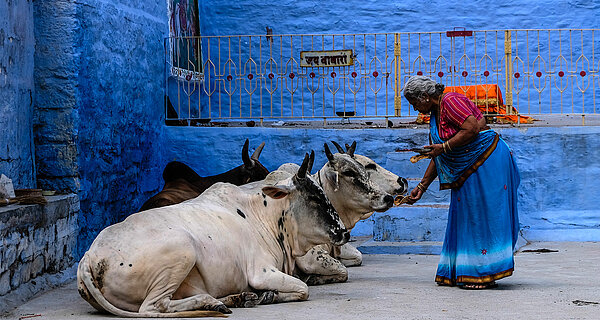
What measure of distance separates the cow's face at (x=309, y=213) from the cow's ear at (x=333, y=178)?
27.0 inches

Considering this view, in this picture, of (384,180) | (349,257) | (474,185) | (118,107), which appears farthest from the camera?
(118,107)

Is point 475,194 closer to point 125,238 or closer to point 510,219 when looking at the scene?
point 510,219

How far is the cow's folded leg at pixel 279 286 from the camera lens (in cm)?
571

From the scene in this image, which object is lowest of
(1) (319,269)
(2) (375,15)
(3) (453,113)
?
(1) (319,269)

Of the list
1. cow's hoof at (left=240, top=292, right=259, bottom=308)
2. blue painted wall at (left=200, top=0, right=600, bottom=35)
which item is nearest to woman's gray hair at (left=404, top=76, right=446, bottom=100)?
cow's hoof at (left=240, top=292, right=259, bottom=308)

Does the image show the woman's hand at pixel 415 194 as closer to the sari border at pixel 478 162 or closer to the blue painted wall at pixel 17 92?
the sari border at pixel 478 162

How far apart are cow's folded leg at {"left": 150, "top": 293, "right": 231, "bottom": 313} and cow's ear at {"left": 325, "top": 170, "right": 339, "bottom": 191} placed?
1814 mm

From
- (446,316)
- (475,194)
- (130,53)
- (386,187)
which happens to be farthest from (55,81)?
(446,316)

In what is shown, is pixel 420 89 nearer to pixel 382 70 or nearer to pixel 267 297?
pixel 267 297

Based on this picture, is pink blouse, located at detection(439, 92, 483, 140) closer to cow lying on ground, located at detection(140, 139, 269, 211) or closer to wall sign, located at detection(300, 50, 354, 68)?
cow lying on ground, located at detection(140, 139, 269, 211)

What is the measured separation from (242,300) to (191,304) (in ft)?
1.55

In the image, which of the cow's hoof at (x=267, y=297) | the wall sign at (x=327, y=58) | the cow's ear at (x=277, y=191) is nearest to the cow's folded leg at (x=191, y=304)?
the cow's hoof at (x=267, y=297)

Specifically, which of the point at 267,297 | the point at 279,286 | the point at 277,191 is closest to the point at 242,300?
the point at 267,297

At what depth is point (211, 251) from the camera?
5.46 meters
